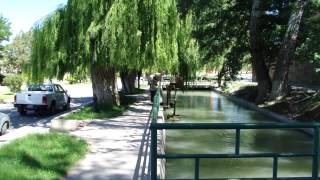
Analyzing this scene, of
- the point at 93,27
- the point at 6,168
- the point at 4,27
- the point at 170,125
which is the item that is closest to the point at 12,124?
the point at 93,27

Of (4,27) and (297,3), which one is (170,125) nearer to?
(297,3)

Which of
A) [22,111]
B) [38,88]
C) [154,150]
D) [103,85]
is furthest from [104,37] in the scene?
[154,150]

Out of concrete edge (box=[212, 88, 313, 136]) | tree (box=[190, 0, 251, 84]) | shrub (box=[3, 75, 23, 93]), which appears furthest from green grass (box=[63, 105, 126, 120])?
shrub (box=[3, 75, 23, 93])

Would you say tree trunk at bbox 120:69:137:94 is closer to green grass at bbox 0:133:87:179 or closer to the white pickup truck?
the white pickup truck

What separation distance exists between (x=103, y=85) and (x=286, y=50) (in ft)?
39.1

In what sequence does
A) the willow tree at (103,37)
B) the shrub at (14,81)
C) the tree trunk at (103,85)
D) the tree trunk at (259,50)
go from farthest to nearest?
the shrub at (14,81) < the tree trunk at (259,50) < the tree trunk at (103,85) < the willow tree at (103,37)

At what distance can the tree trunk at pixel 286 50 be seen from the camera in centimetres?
2706

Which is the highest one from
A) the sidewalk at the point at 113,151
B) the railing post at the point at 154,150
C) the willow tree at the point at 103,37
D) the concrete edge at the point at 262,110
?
the willow tree at the point at 103,37

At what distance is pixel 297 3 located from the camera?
2647cm

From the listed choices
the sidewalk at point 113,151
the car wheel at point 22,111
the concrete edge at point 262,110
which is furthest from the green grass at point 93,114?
the concrete edge at point 262,110

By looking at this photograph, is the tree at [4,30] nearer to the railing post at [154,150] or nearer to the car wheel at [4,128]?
the car wheel at [4,128]

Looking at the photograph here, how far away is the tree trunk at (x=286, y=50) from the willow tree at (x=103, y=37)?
1030 centimetres

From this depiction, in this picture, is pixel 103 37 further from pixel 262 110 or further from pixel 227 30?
pixel 227 30

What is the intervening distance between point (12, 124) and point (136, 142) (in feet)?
27.7
